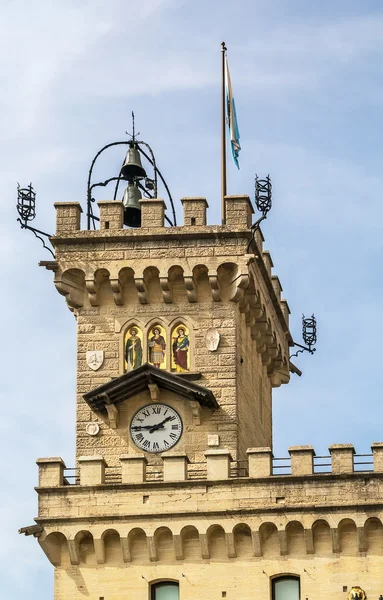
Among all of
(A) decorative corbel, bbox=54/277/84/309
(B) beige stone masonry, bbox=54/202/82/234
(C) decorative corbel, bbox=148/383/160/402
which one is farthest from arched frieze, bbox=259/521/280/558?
(B) beige stone masonry, bbox=54/202/82/234

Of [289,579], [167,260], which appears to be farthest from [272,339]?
[289,579]

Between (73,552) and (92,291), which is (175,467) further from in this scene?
(92,291)

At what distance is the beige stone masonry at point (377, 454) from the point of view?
68.0 metres

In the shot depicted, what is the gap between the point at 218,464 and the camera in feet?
225

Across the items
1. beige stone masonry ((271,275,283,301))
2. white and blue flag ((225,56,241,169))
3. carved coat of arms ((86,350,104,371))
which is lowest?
carved coat of arms ((86,350,104,371))

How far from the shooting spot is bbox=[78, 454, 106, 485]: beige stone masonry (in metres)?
68.9

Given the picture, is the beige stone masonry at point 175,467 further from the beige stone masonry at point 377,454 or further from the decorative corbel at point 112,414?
the beige stone masonry at point 377,454

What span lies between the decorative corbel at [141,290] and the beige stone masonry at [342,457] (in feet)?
25.2

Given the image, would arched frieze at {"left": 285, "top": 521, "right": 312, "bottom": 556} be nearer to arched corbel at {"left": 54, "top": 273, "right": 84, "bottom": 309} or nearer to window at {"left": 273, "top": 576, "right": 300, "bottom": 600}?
window at {"left": 273, "top": 576, "right": 300, "bottom": 600}

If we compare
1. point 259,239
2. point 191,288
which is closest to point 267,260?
point 259,239

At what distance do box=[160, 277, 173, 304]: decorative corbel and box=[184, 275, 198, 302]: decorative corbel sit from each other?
21.3 inches

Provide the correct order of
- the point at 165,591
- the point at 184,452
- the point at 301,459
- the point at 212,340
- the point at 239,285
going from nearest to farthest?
the point at 165,591 < the point at 301,459 < the point at 184,452 < the point at 212,340 < the point at 239,285

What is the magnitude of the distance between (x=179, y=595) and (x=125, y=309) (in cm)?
918

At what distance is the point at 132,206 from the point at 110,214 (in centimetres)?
170
